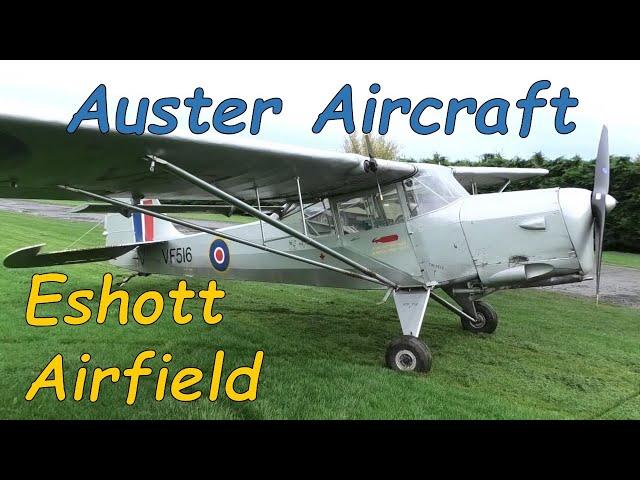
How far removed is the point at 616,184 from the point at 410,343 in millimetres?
19726

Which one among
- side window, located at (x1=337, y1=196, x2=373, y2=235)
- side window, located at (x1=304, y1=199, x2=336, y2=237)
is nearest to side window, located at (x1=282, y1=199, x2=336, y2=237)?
side window, located at (x1=304, y1=199, x2=336, y2=237)

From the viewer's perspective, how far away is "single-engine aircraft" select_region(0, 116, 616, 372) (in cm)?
418

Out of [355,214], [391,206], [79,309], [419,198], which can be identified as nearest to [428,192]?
[419,198]

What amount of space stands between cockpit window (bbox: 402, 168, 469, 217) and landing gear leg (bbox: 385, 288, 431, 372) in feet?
3.42

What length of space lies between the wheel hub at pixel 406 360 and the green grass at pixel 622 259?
15528 millimetres

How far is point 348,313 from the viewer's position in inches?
322

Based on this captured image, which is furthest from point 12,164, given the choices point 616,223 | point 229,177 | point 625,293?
point 616,223

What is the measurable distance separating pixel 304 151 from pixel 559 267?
3.08 meters

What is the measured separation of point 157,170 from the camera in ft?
15.1

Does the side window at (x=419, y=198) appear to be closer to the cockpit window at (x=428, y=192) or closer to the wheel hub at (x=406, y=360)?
the cockpit window at (x=428, y=192)

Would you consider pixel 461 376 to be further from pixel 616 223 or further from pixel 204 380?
pixel 616 223

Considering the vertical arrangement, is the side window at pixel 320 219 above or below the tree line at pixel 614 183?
below

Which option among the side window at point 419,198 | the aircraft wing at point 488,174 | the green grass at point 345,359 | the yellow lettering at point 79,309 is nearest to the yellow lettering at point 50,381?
the green grass at point 345,359

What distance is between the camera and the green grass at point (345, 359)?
407cm
